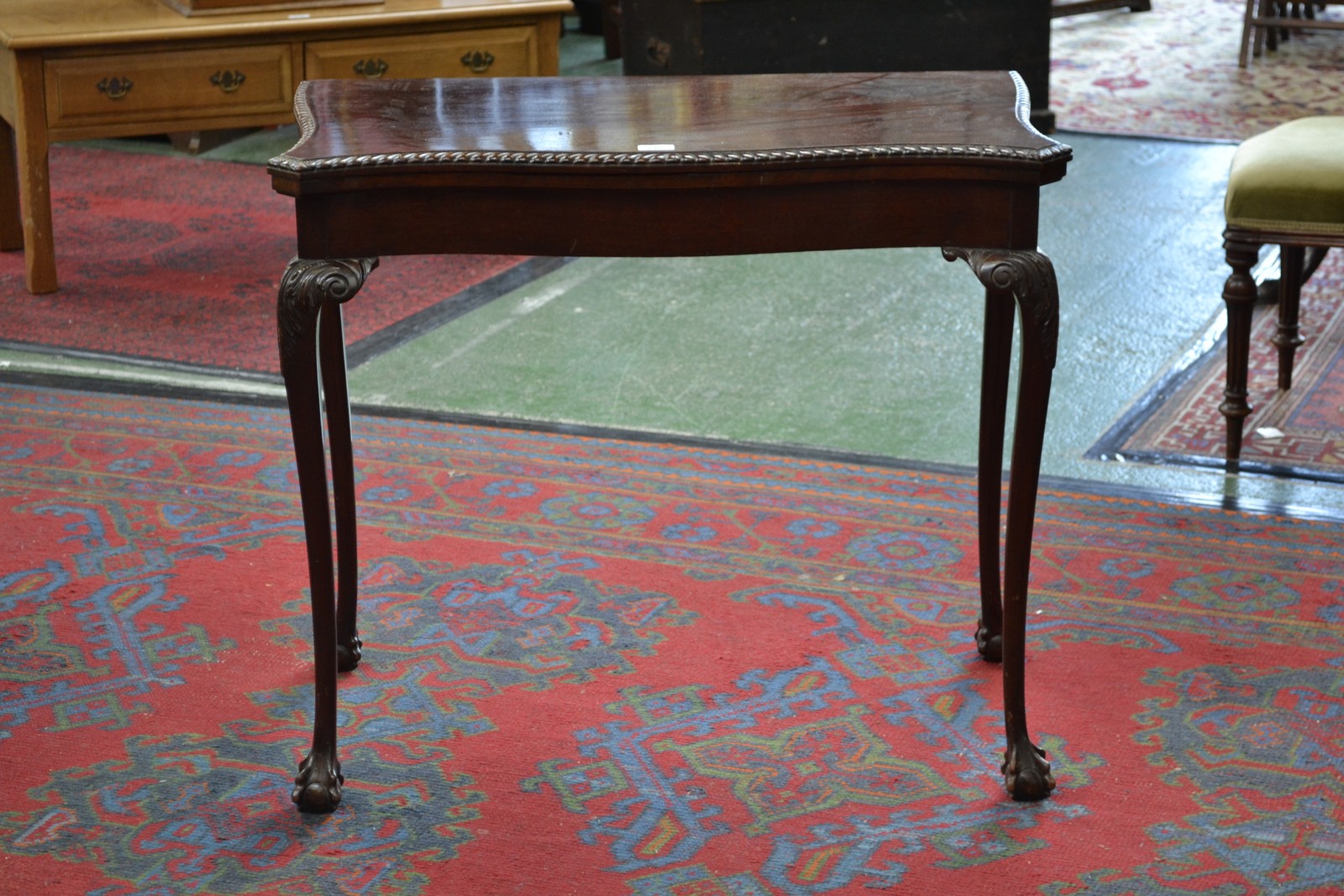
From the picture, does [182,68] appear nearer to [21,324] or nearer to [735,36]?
[21,324]

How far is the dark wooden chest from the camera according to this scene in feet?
19.0

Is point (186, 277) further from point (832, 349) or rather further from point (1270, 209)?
point (1270, 209)

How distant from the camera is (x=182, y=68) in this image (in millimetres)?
4543

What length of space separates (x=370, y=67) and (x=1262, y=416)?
9.05ft

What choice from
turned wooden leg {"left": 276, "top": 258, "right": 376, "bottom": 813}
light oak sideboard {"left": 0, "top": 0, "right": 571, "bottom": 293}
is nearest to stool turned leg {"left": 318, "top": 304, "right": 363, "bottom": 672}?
turned wooden leg {"left": 276, "top": 258, "right": 376, "bottom": 813}

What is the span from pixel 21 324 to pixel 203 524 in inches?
63.7

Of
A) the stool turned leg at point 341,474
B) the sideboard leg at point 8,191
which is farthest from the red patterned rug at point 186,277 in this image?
the stool turned leg at point 341,474

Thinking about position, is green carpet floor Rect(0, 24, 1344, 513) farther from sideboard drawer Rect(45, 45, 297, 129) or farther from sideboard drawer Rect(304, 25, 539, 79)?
sideboard drawer Rect(45, 45, 297, 129)

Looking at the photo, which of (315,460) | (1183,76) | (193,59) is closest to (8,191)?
(193,59)

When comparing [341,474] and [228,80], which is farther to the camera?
[228,80]

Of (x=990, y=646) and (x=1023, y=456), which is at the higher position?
(x=1023, y=456)

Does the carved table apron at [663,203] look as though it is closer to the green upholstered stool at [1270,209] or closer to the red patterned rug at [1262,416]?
the green upholstered stool at [1270,209]

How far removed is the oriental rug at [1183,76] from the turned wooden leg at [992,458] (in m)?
4.25

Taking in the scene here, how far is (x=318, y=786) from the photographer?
211 cm
